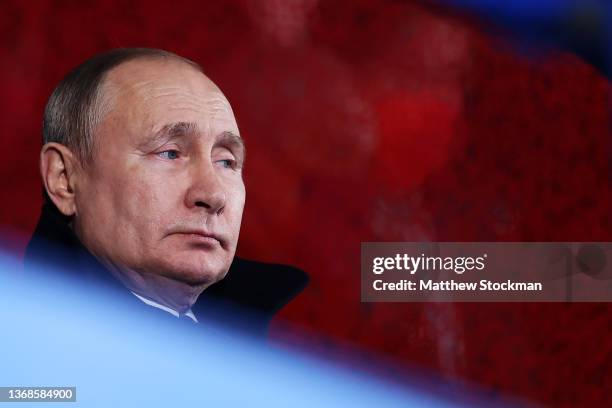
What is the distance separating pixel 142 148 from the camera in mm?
1661

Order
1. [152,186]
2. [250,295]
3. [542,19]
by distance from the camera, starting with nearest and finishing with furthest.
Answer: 1. [152,186]
2. [250,295]
3. [542,19]

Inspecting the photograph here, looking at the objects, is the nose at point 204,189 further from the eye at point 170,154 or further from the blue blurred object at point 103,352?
the blue blurred object at point 103,352

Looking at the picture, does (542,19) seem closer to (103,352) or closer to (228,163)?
(228,163)

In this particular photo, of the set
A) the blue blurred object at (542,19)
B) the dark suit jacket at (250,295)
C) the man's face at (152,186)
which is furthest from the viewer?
the blue blurred object at (542,19)

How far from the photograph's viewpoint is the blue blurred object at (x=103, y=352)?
1736mm

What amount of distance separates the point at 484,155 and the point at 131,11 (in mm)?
781

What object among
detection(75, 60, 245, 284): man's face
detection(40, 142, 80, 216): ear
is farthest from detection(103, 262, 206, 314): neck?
detection(40, 142, 80, 216): ear

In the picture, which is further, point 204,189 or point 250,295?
point 250,295

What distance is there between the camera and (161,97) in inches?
66.4

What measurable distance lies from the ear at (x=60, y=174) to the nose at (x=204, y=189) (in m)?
0.21

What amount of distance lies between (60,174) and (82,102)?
0.14 metres

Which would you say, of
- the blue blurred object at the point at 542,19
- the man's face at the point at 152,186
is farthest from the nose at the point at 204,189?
the blue blurred object at the point at 542,19

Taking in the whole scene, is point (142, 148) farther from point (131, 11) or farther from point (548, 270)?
point (548, 270)

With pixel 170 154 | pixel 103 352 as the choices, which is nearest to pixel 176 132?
pixel 170 154
